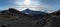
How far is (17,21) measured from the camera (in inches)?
232

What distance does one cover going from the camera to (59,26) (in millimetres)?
5016

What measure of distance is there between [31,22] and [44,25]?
28.7 inches

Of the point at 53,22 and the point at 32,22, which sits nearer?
the point at 53,22

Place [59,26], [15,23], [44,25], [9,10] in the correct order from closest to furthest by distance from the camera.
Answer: [59,26] < [44,25] < [15,23] < [9,10]

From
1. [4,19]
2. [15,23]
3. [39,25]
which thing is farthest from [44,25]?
[4,19]

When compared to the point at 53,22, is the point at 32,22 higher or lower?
lower

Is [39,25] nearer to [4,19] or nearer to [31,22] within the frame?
[31,22]

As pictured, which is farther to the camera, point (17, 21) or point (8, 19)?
point (8, 19)

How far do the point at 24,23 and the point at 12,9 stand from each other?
217 cm

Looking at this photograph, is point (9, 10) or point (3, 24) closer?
point (3, 24)

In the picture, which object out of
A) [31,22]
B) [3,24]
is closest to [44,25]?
[31,22]

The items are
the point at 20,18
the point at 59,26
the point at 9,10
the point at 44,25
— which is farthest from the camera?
the point at 9,10

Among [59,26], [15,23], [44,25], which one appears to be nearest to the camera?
[59,26]

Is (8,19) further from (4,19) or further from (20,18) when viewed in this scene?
(20,18)
